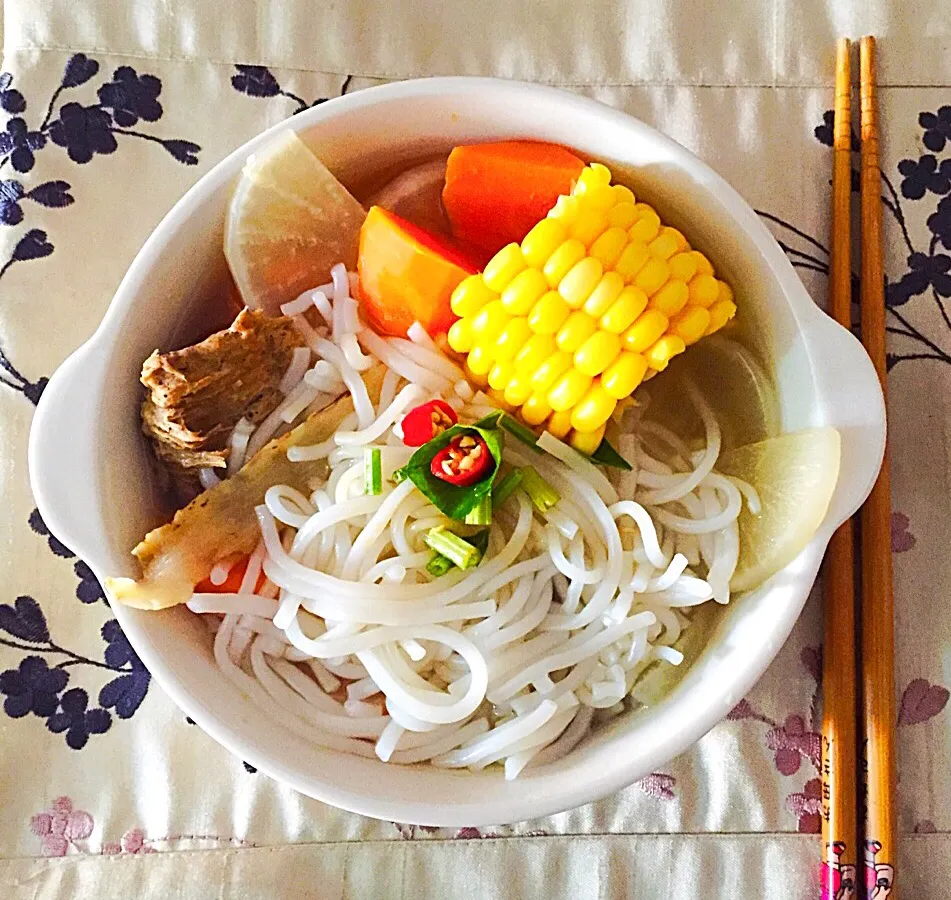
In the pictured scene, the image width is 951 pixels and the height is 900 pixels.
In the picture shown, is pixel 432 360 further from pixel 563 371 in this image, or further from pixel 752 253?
pixel 752 253

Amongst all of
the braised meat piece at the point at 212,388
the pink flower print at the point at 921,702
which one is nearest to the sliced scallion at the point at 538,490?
the braised meat piece at the point at 212,388

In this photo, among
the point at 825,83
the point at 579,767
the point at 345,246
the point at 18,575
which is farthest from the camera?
the point at 825,83

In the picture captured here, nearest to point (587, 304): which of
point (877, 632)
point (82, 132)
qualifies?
point (877, 632)

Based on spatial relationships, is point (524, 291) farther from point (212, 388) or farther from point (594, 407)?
point (212, 388)

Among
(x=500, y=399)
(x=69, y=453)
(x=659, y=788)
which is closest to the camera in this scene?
(x=69, y=453)

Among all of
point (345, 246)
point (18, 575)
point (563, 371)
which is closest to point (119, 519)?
point (18, 575)

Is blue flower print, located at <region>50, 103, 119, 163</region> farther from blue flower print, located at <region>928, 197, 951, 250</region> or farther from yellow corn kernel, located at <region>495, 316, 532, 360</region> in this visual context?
blue flower print, located at <region>928, 197, 951, 250</region>

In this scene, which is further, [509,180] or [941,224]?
[941,224]
